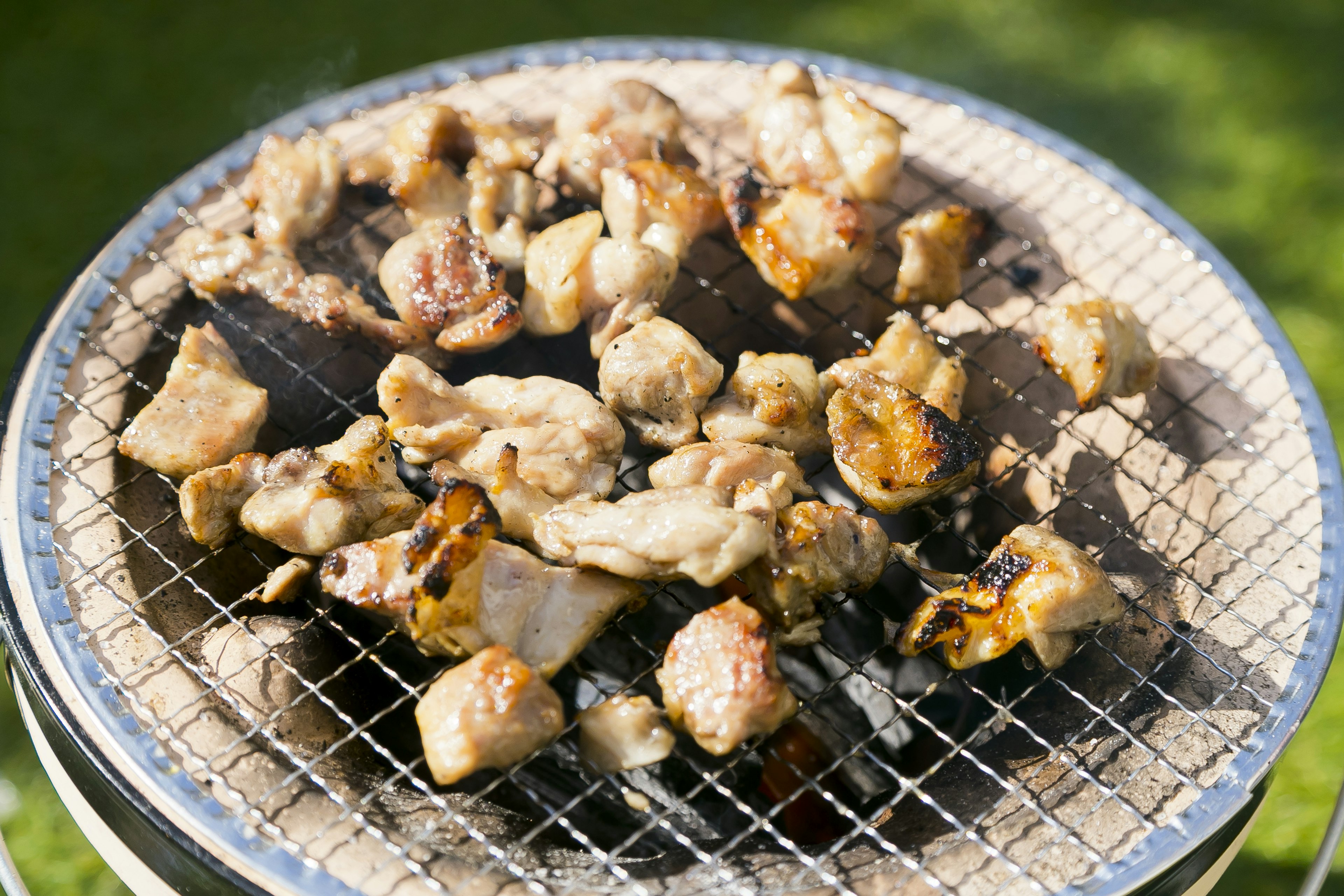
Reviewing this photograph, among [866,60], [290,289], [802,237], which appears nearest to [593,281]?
[802,237]

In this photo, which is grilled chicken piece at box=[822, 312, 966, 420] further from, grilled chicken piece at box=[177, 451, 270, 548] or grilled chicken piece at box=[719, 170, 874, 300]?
grilled chicken piece at box=[177, 451, 270, 548]

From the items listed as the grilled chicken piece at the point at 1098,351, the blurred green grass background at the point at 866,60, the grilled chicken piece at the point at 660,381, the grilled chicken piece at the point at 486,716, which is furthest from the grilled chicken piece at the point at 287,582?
the blurred green grass background at the point at 866,60

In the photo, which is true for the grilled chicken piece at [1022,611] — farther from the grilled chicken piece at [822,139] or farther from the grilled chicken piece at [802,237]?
the grilled chicken piece at [822,139]

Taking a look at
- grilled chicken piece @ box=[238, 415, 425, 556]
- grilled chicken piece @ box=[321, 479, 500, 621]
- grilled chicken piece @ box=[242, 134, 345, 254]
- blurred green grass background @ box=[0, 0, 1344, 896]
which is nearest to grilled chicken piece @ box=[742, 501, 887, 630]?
grilled chicken piece @ box=[321, 479, 500, 621]

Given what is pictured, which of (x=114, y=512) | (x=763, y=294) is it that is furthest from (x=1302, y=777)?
(x=114, y=512)

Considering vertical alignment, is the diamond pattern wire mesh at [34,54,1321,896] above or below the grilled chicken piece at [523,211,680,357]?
below

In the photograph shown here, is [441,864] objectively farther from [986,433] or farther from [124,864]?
[986,433]
